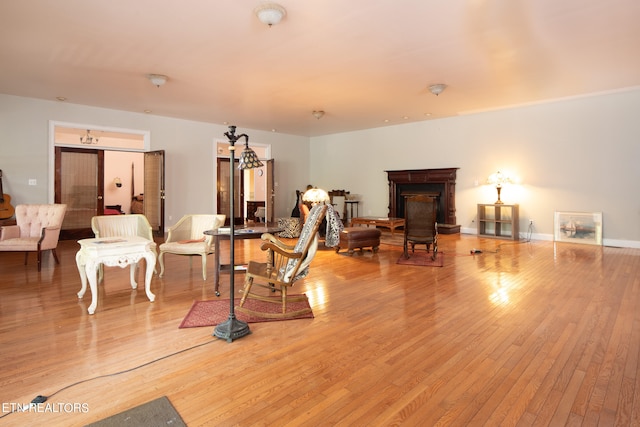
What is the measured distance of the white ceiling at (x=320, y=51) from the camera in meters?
3.64

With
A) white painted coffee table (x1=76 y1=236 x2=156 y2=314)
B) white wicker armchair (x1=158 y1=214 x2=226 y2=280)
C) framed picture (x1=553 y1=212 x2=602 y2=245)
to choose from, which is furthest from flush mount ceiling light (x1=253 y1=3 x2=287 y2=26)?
framed picture (x1=553 y1=212 x2=602 y2=245)

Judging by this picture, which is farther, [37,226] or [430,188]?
[430,188]

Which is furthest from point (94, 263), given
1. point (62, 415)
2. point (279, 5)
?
point (279, 5)

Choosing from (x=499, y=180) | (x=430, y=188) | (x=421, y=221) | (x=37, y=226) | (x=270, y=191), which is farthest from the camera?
(x=270, y=191)

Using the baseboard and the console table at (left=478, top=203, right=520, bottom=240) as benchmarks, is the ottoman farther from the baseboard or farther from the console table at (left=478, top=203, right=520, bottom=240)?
the baseboard

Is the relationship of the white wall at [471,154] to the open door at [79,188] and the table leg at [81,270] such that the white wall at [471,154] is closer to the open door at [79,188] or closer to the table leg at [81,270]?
the open door at [79,188]

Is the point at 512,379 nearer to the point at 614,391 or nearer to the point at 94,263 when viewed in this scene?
the point at 614,391

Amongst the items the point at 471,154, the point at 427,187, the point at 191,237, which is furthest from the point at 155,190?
the point at 471,154

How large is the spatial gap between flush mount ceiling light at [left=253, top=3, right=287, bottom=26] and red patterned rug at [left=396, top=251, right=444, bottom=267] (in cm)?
369

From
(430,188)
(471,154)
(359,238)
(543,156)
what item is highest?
(471,154)

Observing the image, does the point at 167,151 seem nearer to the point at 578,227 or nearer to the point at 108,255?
the point at 108,255

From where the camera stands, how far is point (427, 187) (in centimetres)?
951

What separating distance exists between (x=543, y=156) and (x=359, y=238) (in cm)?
464

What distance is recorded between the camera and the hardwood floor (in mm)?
1734
